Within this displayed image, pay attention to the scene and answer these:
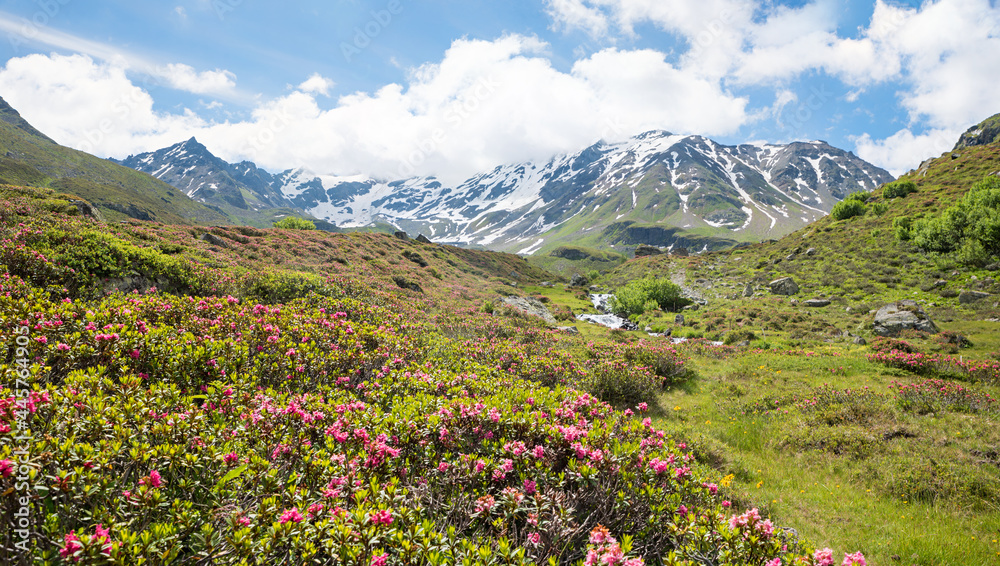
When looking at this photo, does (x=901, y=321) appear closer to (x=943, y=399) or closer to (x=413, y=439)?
(x=943, y=399)

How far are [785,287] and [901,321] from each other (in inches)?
765

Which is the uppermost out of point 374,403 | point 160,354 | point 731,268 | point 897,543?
point 731,268

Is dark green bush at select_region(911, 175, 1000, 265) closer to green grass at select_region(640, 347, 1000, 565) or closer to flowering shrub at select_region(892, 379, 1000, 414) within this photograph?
green grass at select_region(640, 347, 1000, 565)

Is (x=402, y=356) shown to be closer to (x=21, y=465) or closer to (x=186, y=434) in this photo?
(x=186, y=434)

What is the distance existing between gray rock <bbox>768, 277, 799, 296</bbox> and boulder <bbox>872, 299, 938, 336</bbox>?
1625cm

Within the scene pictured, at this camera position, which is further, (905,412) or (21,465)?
(905,412)

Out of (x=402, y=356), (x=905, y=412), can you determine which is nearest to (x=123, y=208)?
(x=402, y=356)

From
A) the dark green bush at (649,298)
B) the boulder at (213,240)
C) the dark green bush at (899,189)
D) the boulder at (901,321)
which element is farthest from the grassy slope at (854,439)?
the dark green bush at (899,189)

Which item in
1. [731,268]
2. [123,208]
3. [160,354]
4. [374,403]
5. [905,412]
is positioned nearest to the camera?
[160,354]

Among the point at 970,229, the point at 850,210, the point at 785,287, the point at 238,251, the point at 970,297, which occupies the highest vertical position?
the point at 850,210

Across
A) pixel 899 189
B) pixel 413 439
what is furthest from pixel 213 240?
pixel 899 189

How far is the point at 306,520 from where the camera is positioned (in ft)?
10.9

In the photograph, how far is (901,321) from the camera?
23281mm

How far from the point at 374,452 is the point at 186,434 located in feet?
6.67
